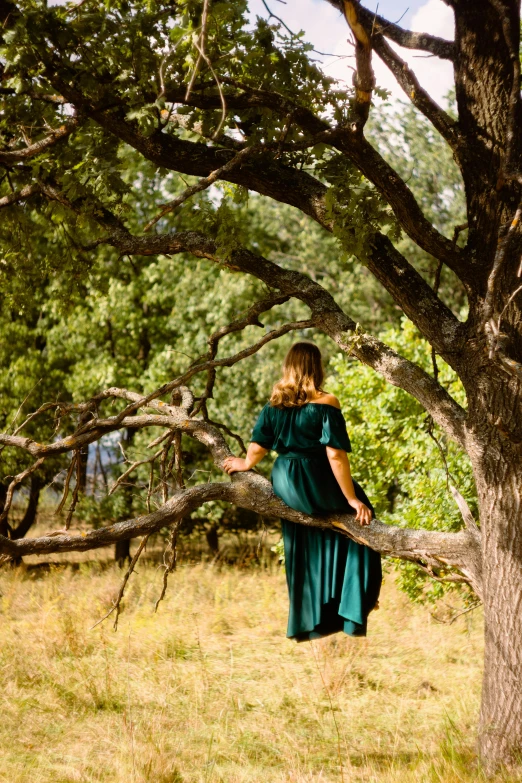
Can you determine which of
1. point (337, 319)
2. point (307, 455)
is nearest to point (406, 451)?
point (337, 319)

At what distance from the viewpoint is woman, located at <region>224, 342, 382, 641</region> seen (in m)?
3.99

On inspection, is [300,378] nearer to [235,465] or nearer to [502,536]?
[235,465]

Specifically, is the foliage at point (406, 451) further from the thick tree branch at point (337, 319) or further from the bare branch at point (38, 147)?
the bare branch at point (38, 147)

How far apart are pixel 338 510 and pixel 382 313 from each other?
43.4ft

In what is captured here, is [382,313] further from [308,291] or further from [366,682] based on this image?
[308,291]

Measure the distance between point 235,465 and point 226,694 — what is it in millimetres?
3791

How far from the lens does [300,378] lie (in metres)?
4.21

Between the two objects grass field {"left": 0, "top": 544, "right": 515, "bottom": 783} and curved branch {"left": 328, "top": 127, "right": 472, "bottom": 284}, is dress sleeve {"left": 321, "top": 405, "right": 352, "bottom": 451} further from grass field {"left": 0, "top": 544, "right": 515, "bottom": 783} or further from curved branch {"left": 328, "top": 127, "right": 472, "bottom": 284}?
grass field {"left": 0, "top": 544, "right": 515, "bottom": 783}

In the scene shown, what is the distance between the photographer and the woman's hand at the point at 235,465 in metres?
4.27

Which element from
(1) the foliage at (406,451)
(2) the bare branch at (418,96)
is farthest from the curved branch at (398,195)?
(1) the foliage at (406,451)

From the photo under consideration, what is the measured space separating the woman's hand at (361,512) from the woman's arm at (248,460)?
0.60 meters

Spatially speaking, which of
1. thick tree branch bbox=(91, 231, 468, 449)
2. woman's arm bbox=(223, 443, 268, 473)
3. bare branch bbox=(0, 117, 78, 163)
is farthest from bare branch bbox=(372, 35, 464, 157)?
woman's arm bbox=(223, 443, 268, 473)

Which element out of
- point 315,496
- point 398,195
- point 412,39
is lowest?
point 315,496

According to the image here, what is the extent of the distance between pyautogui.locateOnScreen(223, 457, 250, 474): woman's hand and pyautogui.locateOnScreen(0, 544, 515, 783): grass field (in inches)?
75.0
